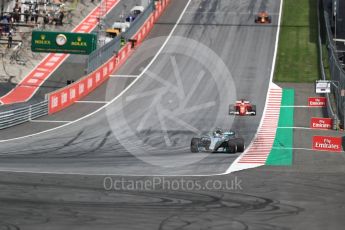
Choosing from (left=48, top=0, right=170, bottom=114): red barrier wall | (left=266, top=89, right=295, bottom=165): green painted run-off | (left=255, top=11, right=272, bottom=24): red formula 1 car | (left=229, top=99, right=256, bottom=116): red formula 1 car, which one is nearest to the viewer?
(left=266, top=89, right=295, bottom=165): green painted run-off

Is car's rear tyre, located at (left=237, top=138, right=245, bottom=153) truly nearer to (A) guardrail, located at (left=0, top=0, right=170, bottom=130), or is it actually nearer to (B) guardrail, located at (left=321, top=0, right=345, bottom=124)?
(B) guardrail, located at (left=321, top=0, right=345, bottom=124)

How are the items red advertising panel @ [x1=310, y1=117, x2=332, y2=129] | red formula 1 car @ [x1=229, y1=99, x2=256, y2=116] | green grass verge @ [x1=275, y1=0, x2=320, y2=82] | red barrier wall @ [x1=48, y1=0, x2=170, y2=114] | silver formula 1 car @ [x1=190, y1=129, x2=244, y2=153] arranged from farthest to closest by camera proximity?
green grass verge @ [x1=275, y1=0, x2=320, y2=82], red barrier wall @ [x1=48, y1=0, x2=170, y2=114], red formula 1 car @ [x1=229, y1=99, x2=256, y2=116], red advertising panel @ [x1=310, y1=117, x2=332, y2=129], silver formula 1 car @ [x1=190, y1=129, x2=244, y2=153]

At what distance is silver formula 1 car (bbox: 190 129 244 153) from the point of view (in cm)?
3175

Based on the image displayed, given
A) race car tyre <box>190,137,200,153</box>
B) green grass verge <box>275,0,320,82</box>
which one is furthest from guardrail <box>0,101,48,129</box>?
green grass verge <box>275,0,320,82</box>

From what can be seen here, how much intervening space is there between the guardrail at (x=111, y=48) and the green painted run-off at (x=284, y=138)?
42.3ft

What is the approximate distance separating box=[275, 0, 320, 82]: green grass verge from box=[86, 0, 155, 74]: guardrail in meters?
11.5

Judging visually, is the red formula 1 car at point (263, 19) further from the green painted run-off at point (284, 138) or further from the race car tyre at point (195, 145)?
the race car tyre at point (195, 145)

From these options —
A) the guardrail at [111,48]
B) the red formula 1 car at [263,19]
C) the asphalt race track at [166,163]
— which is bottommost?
the asphalt race track at [166,163]

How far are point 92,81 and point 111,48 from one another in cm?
627

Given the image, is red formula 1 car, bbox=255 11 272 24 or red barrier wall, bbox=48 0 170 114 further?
red formula 1 car, bbox=255 11 272 24

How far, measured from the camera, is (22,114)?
40.2 meters

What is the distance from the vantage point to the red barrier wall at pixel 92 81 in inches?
1740

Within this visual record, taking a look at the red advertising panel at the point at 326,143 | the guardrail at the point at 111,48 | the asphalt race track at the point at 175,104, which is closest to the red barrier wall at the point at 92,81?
the guardrail at the point at 111,48

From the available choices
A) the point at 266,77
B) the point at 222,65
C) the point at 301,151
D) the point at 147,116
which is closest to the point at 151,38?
the point at 222,65
